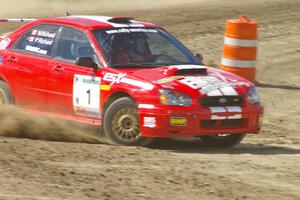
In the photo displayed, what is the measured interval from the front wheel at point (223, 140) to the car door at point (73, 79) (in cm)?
140

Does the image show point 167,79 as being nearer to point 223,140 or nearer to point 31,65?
point 223,140

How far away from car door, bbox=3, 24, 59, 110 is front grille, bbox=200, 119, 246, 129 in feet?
6.94

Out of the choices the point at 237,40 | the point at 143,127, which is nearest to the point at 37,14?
the point at 237,40

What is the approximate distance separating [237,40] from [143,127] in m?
5.28

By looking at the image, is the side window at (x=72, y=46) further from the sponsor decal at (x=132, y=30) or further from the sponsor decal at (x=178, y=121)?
the sponsor decal at (x=178, y=121)

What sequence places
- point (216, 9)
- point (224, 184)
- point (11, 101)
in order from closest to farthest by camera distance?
point (224, 184) → point (11, 101) → point (216, 9)

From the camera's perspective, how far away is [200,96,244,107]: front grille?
932 centimetres

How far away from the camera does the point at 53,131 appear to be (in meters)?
10.0

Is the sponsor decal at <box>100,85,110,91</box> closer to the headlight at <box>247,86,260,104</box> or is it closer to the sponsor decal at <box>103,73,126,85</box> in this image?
the sponsor decal at <box>103,73,126,85</box>

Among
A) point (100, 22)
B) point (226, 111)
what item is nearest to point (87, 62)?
point (100, 22)

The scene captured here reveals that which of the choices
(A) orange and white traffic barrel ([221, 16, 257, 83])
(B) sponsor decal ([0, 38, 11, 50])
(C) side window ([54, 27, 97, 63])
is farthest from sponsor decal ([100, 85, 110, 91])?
(A) orange and white traffic barrel ([221, 16, 257, 83])

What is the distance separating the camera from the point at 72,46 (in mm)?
10367

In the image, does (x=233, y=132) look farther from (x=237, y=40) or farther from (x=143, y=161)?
(x=237, y=40)

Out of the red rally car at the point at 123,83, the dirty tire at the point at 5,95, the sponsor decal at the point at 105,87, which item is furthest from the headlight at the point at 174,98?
the dirty tire at the point at 5,95
